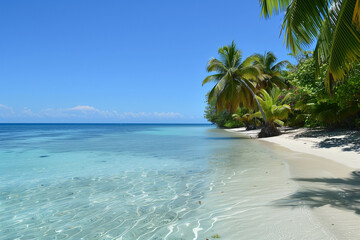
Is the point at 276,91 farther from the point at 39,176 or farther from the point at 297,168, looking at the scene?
the point at 39,176

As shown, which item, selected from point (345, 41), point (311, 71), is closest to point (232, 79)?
point (311, 71)

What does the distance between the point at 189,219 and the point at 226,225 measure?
1.83 ft

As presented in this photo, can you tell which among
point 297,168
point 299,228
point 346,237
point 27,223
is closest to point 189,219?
point 299,228

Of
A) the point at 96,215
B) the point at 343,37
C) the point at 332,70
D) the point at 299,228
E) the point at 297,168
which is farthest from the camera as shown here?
the point at 297,168

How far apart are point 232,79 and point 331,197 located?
17.7 metres

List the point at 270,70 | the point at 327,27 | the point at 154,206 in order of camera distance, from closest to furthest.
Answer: the point at 154,206 → the point at 327,27 → the point at 270,70

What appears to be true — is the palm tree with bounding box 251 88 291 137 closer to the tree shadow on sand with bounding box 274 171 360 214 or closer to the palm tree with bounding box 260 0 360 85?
the palm tree with bounding box 260 0 360 85

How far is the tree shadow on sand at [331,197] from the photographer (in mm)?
3715

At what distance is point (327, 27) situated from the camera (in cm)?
552

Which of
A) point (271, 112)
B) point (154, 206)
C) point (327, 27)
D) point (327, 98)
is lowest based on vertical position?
point (154, 206)

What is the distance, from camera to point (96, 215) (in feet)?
12.5

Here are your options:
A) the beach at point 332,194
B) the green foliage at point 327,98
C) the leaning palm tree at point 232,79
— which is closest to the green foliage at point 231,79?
the leaning palm tree at point 232,79

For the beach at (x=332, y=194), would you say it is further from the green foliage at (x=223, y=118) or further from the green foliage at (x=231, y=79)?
the green foliage at (x=223, y=118)

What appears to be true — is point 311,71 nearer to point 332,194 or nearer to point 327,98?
point 327,98
